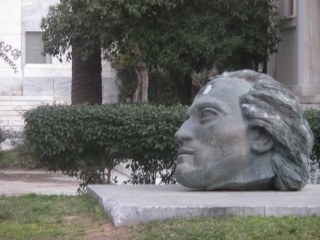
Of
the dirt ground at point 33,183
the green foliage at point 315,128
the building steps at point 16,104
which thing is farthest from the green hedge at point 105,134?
the building steps at point 16,104

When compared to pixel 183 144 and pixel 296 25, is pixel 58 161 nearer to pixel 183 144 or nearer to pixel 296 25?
pixel 183 144

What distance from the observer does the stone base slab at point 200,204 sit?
8703mm

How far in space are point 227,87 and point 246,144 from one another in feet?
2.37

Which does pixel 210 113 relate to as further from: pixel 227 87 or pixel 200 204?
pixel 200 204

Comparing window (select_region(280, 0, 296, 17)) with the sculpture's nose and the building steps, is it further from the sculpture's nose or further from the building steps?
the building steps

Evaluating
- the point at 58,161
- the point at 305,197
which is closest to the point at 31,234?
the point at 305,197

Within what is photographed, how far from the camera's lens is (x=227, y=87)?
10.6 metres

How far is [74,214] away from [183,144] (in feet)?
4.69

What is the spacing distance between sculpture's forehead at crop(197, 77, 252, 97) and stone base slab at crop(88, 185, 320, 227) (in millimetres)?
1123

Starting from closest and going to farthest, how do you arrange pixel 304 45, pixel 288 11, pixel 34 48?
1. pixel 304 45
2. pixel 288 11
3. pixel 34 48

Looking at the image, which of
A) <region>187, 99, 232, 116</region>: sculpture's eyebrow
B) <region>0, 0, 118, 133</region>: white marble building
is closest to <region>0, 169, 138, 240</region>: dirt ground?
<region>187, 99, 232, 116</region>: sculpture's eyebrow

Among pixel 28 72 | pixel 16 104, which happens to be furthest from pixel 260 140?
pixel 28 72

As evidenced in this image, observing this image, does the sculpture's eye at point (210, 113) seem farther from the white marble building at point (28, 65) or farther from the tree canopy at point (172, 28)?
the white marble building at point (28, 65)

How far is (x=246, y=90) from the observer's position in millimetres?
10516
